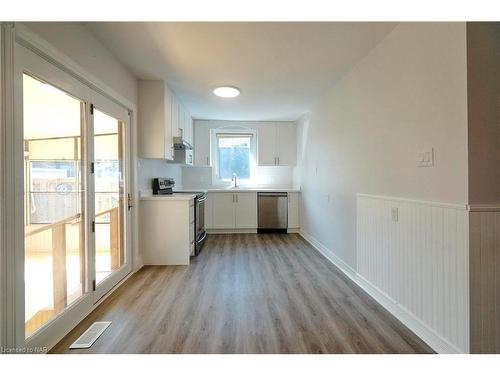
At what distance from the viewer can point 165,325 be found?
1.93m

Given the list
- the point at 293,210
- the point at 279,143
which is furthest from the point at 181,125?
the point at 293,210

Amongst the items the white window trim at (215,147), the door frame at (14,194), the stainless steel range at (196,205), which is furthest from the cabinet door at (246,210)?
the door frame at (14,194)

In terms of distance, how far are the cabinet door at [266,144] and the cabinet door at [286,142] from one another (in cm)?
9

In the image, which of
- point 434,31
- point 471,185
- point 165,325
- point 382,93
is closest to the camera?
point 471,185

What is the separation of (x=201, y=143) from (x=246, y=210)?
1766 mm

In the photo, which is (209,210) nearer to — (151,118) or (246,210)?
(246,210)

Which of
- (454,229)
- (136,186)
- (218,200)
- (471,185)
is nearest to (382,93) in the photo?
(471,185)

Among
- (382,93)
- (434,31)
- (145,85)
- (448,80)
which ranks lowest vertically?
(448,80)

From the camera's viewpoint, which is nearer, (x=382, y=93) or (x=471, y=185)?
(x=471, y=185)

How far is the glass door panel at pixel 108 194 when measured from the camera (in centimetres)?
236

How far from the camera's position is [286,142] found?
564cm

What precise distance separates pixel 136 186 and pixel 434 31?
3.14 metres

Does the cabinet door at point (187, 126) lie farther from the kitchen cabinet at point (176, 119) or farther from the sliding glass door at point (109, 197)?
the sliding glass door at point (109, 197)
